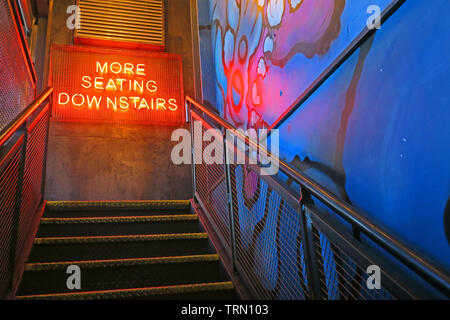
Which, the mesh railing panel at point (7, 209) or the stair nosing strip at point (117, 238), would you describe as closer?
the mesh railing panel at point (7, 209)

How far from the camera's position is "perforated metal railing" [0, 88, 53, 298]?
2.09 m

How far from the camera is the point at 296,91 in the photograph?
268cm

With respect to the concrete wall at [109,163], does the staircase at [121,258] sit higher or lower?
lower

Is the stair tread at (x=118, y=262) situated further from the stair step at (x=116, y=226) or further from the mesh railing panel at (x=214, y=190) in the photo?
the stair step at (x=116, y=226)

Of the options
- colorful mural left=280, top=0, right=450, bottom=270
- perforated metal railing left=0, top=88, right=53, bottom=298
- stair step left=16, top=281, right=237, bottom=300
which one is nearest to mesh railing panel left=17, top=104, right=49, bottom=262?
perforated metal railing left=0, top=88, right=53, bottom=298

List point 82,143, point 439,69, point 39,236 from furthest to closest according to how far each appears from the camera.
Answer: point 82,143, point 39,236, point 439,69

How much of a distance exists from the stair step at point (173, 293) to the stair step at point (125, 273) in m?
0.19

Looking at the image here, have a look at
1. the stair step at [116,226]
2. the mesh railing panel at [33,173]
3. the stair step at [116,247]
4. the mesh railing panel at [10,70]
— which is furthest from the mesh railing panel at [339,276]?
the mesh railing panel at [10,70]

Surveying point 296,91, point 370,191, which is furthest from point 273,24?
point 370,191

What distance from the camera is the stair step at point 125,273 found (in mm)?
2420

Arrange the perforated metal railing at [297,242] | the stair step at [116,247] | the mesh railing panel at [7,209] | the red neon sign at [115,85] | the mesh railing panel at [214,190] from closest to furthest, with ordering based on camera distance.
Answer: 1. the perforated metal railing at [297,242]
2. the mesh railing panel at [7,209]
3. the stair step at [116,247]
4. the mesh railing panel at [214,190]
5. the red neon sign at [115,85]

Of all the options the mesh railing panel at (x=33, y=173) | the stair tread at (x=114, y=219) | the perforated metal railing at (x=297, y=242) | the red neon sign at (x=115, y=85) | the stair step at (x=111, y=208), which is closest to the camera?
the perforated metal railing at (x=297, y=242)

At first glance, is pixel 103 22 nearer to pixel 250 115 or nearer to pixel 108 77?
pixel 108 77
